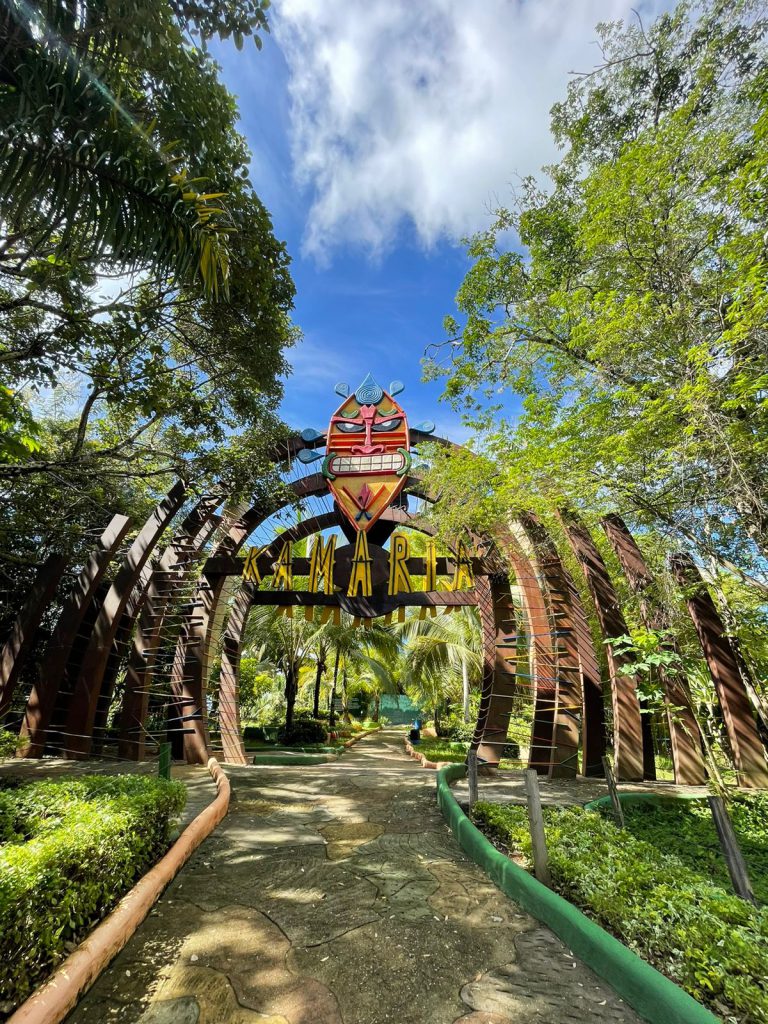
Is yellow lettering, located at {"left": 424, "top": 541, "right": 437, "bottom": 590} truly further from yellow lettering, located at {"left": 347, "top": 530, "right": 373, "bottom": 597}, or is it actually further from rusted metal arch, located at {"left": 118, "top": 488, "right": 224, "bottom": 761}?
rusted metal arch, located at {"left": 118, "top": 488, "right": 224, "bottom": 761}

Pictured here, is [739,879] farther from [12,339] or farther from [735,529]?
[12,339]

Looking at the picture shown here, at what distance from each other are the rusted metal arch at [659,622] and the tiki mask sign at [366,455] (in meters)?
5.64

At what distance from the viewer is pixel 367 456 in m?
13.3

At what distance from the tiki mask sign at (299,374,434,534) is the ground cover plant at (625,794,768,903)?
8508 millimetres

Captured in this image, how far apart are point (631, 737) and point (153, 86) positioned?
14.3 m

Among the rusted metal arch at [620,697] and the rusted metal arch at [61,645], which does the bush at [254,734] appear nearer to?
the rusted metal arch at [61,645]

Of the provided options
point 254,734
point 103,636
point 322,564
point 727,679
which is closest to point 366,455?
point 322,564

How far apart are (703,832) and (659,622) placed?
4549mm

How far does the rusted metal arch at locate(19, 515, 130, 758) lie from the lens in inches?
397

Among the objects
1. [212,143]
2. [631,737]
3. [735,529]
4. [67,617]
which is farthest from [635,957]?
[67,617]

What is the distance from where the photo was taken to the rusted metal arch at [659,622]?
401 inches

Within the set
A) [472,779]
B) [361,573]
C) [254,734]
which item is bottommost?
[254,734]

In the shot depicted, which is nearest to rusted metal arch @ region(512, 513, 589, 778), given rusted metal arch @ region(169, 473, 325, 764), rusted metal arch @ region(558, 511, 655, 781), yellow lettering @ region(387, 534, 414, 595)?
rusted metal arch @ region(558, 511, 655, 781)

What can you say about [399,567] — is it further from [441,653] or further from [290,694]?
[441,653]
